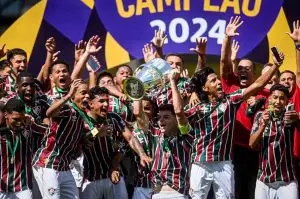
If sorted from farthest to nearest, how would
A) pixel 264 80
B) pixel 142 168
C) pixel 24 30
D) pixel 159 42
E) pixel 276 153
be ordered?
pixel 24 30 → pixel 159 42 → pixel 142 168 → pixel 276 153 → pixel 264 80

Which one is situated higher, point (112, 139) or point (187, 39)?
point (187, 39)

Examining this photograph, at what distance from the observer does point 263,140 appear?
377 inches

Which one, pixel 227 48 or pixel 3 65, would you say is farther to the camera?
pixel 3 65

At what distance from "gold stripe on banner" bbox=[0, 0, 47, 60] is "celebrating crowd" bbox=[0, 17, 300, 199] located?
1.34 meters

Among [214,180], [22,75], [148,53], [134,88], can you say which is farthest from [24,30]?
[214,180]

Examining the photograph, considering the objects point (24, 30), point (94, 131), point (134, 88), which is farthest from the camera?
point (24, 30)

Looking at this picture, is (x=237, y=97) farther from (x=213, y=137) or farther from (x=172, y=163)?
(x=172, y=163)

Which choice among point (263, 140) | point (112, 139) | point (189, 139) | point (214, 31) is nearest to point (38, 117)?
point (112, 139)

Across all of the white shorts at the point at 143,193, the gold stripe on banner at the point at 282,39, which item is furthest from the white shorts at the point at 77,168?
the gold stripe on banner at the point at 282,39

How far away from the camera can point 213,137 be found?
945 cm

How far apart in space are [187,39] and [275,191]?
2689 mm

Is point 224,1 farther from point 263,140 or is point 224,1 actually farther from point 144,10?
point 263,140

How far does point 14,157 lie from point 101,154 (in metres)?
1.07

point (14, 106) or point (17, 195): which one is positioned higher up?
point (14, 106)
